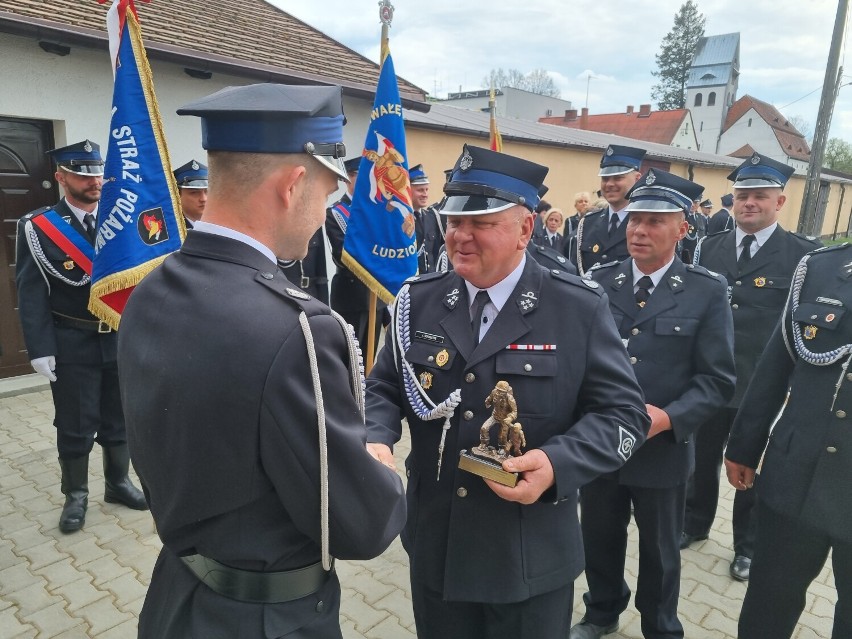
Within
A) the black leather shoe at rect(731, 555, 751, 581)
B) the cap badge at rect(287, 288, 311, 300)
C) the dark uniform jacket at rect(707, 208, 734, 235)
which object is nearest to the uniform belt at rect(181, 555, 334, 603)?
the cap badge at rect(287, 288, 311, 300)

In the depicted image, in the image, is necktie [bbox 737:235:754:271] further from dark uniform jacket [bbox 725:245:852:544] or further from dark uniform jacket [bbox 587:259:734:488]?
dark uniform jacket [bbox 725:245:852:544]

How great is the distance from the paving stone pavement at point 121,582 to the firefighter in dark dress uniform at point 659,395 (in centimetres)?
44

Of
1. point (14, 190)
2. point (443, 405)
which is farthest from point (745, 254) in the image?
point (14, 190)

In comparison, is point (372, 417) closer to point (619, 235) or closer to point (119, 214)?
point (119, 214)

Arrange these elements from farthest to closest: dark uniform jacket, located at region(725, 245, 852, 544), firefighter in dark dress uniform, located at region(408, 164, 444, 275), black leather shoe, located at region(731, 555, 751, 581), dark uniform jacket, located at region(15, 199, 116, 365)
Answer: firefighter in dark dress uniform, located at region(408, 164, 444, 275) → dark uniform jacket, located at region(15, 199, 116, 365) → black leather shoe, located at region(731, 555, 751, 581) → dark uniform jacket, located at region(725, 245, 852, 544)

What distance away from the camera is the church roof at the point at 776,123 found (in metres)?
47.4

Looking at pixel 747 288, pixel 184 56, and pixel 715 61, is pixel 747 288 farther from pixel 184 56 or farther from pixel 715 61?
pixel 715 61

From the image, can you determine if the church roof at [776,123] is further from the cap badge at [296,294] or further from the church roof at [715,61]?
the cap badge at [296,294]

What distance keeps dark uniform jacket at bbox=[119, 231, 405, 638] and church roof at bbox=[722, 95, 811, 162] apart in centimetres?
5407

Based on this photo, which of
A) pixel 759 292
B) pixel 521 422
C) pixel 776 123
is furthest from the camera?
pixel 776 123

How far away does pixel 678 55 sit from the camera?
175 feet

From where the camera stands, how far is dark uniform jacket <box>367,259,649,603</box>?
1.89 m

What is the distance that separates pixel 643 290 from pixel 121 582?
3.41m

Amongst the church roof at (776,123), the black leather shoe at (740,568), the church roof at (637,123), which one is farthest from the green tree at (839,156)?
the black leather shoe at (740,568)
